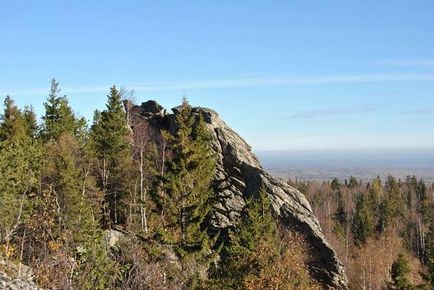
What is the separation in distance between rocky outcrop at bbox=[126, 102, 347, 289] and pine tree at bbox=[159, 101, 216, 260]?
11025 mm

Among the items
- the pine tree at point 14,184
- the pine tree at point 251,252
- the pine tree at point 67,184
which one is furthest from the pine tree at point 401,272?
the pine tree at point 14,184

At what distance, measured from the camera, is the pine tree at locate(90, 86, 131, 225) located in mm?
42438

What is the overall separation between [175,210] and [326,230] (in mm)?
58442

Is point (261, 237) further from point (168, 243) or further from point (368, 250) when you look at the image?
point (368, 250)

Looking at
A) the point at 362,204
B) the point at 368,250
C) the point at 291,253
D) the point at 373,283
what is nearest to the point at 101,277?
the point at 291,253

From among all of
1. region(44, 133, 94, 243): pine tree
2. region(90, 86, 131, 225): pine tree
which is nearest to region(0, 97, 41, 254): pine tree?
region(44, 133, 94, 243): pine tree

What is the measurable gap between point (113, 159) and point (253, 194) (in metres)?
13.1

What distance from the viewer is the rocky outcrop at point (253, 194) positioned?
42281 mm

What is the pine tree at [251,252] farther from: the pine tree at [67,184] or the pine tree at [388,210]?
the pine tree at [388,210]

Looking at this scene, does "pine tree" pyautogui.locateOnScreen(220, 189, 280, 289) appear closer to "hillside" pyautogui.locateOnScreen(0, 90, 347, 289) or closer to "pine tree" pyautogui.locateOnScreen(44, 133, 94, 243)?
"hillside" pyautogui.locateOnScreen(0, 90, 347, 289)

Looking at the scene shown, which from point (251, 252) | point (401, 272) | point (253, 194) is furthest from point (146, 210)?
point (401, 272)

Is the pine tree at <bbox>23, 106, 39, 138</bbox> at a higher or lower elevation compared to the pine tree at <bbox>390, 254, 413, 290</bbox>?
higher

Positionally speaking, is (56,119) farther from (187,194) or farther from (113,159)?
(187,194)

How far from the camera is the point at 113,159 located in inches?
1711
